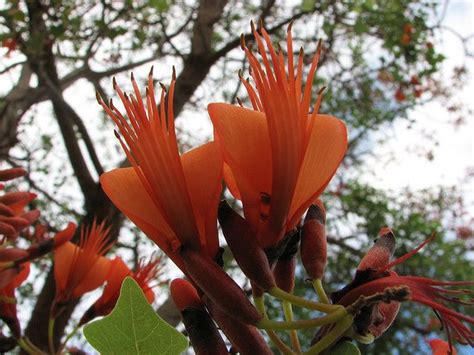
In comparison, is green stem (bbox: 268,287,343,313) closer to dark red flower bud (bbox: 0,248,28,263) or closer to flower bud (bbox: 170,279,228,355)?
flower bud (bbox: 170,279,228,355)

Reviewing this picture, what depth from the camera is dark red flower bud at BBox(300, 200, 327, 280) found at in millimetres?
655

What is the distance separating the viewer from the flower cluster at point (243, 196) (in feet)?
1.81

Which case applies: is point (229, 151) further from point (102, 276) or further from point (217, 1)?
point (217, 1)

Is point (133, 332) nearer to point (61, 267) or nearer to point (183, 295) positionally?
point (183, 295)

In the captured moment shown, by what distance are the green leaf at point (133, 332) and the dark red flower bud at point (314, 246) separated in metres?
0.24

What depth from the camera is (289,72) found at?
1.98 ft

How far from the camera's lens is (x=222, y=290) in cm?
54

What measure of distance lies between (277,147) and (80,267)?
26.5 inches

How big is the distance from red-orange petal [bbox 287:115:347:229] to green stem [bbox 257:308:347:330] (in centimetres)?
13

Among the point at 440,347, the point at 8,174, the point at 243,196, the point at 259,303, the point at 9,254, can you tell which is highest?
the point at 8,174

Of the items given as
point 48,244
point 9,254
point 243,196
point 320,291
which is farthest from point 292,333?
point 48,244

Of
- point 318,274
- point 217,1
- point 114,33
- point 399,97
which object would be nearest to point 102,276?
point 318,274

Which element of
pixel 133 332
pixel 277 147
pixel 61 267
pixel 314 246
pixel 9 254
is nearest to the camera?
pixel 133 332

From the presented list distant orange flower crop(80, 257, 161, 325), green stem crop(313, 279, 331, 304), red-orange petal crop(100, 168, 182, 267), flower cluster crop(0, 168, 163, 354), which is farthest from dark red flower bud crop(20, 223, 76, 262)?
green stem crop(313, 279, 331, 304)
